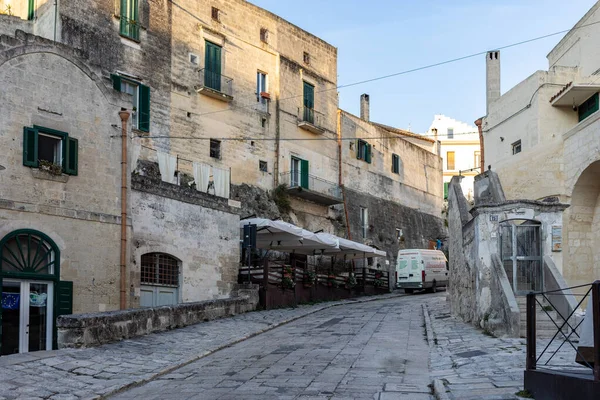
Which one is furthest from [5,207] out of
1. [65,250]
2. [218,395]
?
[218,395]

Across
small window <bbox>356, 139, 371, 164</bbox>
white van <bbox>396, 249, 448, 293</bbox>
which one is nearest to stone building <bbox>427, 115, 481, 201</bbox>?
small window <bbox>356, 139, 371, 164</bbox>

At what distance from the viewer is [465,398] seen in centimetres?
845

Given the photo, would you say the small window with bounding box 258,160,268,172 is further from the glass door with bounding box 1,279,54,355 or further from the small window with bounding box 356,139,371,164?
the glass door with bounding box 1,279,54,355

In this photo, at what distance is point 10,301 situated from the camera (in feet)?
47.4

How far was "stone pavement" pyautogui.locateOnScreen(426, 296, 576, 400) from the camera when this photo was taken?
8.89m

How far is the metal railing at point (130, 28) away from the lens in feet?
86.8

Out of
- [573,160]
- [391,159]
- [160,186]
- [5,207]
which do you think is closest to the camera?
[5,207]

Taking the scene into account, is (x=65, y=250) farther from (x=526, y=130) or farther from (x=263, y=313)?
(x=526, y=130)

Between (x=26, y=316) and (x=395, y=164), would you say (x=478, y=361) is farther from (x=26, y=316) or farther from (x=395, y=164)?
(x=395, y=164)

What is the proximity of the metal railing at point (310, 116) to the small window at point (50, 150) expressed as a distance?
66.8 feet

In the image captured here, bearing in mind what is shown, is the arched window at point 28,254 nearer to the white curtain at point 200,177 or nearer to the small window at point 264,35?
the white curtain at point 200,177

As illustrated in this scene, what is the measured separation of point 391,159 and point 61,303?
3146 cm

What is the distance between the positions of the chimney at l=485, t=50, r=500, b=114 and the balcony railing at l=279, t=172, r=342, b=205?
9.40m

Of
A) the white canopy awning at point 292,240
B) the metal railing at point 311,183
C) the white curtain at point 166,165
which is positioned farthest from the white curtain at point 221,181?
the metal railing at point 311,183
